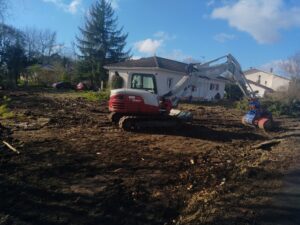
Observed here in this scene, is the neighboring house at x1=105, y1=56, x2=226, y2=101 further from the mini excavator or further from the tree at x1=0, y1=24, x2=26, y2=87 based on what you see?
the tree at x1=0, y1=24, x2=26, y2=87

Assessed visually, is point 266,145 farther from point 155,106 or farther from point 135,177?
point 135,177

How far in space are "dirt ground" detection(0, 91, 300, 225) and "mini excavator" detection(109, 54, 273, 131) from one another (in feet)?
2.66

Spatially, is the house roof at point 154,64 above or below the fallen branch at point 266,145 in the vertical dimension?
above

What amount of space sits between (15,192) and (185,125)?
9035 millimetres

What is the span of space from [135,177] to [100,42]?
127 feet

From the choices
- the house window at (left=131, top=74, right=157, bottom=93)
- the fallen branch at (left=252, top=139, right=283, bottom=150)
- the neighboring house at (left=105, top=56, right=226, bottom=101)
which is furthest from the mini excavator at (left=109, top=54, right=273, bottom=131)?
the neighboring house at (left=105, top=56, right=226, bottom=101)

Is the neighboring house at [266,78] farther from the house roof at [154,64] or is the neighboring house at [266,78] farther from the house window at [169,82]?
the house window at [169,82]

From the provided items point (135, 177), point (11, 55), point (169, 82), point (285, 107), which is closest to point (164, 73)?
point (169, 82)

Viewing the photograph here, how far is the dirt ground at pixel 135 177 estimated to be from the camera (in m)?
5.16

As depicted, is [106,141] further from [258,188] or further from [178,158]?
[258,188]

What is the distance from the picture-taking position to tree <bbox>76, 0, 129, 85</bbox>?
140ft

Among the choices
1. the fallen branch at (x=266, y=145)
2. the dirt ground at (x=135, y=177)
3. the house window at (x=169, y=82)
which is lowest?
the dirt ground at (x=135, y=177)

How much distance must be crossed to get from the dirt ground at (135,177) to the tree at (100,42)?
31.3m

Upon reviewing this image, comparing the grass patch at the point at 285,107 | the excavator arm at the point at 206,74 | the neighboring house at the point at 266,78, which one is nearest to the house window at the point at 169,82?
the grass patch at the point at 285,107
